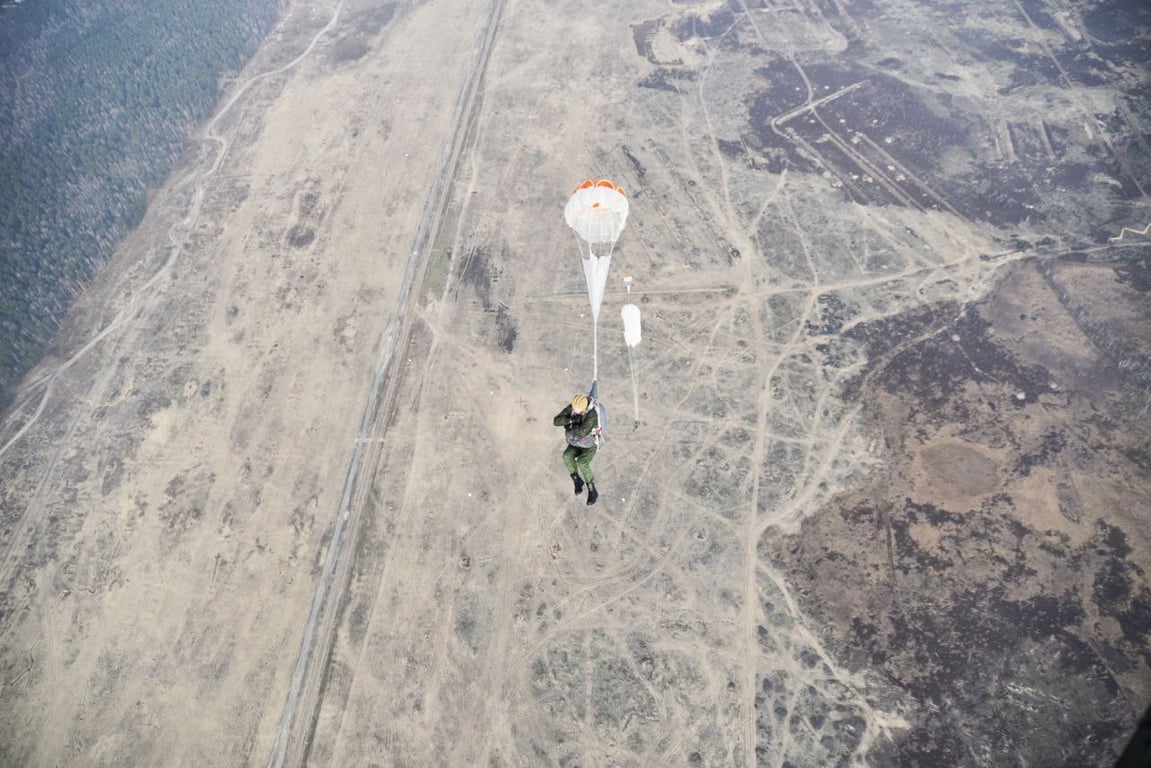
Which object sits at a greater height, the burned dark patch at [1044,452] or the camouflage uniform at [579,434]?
the camouflage uniform at [579,434]

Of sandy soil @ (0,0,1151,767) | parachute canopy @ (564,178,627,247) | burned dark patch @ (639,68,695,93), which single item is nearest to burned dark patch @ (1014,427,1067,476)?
sandy soil @ (0,0,1151,767)

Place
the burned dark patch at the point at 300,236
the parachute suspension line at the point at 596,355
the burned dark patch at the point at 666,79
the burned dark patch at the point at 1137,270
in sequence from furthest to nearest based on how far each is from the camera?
the burned dark patch at the point at 666,79, the burned dark patch at the point at 300,236, the burned dark patch at the point at 1137,270, the parachute suspension line at the point at 596,355

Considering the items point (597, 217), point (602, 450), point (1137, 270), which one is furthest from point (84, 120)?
point (1137, 270)

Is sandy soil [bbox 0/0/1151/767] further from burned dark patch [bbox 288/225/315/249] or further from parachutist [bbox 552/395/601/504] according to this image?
parachutist [bbox 552/395/601/504]

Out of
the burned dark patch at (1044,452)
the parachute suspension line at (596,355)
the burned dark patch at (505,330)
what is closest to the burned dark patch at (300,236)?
the burned dark patch at (505,330)

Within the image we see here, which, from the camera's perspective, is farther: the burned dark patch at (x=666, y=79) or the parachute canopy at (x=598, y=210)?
the burned dark patch at (x=666, y=79)

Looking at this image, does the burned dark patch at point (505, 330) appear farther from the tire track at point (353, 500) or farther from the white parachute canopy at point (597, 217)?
the white parachute canopy at point (597, 217)
